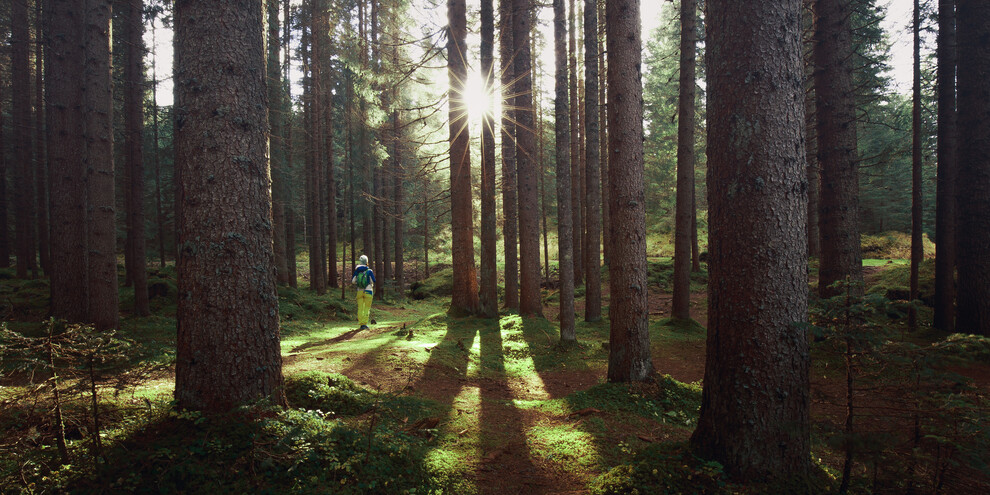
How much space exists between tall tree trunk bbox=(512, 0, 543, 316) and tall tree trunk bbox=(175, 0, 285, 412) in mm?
8632

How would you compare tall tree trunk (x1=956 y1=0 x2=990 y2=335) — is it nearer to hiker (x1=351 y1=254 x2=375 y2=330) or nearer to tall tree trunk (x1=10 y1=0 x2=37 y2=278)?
hiker (x1=351 y1=254 x2=375 y2=330)

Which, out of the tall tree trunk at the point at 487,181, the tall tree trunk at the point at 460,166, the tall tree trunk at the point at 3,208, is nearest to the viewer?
the tall tree trunk at the point at 487,181

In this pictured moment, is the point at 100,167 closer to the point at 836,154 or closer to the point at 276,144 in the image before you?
the point at 276,144

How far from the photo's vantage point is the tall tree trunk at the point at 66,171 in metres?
8.57

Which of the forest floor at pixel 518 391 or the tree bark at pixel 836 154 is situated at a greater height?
the tree bark at pixel 836 154

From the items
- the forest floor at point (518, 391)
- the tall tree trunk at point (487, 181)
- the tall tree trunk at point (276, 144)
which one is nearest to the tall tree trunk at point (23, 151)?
the forest floor at point (518, 391)

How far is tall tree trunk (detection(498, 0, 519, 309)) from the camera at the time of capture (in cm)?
1193

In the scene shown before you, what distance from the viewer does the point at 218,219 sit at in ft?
12.2

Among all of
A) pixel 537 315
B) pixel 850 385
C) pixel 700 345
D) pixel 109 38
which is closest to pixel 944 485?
pixel 850 385

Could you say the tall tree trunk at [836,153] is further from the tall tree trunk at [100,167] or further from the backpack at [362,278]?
the tall tree trunk at [100,167]

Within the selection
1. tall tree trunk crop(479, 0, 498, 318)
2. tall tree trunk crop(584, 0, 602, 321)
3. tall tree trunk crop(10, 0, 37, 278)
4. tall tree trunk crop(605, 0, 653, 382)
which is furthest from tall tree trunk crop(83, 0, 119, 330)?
tall tree trunk crop(10, 0, 37, 278)

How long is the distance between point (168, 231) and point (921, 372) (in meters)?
38.2

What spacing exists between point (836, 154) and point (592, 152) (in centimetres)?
510

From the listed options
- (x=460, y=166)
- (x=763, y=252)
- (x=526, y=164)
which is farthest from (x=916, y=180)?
(x=763, y=252)
